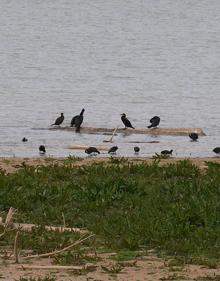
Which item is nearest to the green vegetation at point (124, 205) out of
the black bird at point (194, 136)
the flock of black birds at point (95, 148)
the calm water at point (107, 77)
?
the flock of black birds at point (95, 148)

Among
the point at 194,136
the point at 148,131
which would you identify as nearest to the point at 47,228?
the point at 194,136

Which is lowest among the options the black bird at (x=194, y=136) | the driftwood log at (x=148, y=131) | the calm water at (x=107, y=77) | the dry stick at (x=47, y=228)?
the dry stick at (x=47, y=228)

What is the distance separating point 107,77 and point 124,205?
30.9m

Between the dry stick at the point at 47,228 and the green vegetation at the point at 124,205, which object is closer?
the green vegetation at the point at 124,205

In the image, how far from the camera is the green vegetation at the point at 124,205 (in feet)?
35.5

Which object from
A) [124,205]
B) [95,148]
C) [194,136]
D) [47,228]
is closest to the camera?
[47,228]

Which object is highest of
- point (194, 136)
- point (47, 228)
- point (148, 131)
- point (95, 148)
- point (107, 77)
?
point (107, 77)

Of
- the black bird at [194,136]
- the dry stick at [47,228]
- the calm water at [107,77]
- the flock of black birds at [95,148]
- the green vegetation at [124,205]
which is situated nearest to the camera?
the green vegetation at [124,205]

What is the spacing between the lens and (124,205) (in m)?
12.6

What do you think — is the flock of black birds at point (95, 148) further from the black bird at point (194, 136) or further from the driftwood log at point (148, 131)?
the driftwood log at point (148, 131)

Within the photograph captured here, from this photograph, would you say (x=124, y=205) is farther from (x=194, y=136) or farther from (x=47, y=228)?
(x=194, y=136)

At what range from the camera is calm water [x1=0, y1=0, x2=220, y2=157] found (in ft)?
88.7

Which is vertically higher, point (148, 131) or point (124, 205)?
point (148, 131)

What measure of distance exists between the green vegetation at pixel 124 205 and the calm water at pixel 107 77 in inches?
343
